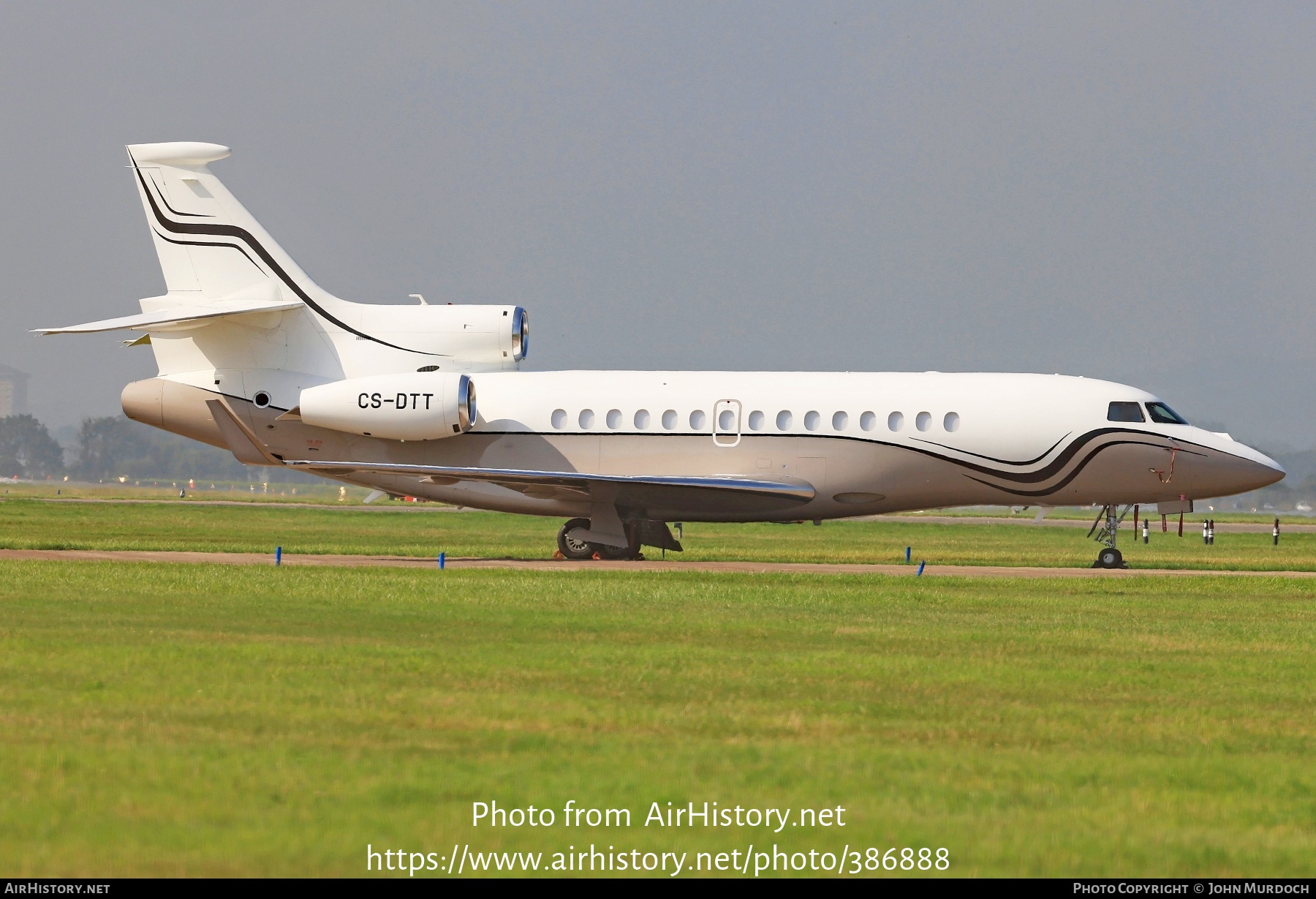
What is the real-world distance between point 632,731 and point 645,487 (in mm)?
18577

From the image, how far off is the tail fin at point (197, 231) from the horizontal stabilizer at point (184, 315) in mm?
273

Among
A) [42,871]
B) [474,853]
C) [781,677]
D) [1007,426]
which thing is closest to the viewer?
[42,871]

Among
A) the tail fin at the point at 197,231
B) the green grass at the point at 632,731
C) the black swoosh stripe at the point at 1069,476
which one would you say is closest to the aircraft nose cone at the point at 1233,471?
the black swoosh stripe at the point at 1069,476

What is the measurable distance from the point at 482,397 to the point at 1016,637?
16112mm

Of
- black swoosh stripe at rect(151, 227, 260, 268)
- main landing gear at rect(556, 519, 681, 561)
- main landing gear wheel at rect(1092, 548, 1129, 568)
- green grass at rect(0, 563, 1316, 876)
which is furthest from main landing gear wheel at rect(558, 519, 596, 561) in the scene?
green grass at rect(0, 563, 1316, 876)

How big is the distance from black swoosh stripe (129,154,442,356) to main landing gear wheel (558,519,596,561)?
4560 millimetres

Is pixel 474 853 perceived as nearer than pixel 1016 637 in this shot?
Yes

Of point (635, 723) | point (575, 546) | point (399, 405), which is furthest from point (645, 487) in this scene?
point (635, 723)

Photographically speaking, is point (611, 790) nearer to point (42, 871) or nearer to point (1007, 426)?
point (42, 871)

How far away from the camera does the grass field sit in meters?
6.87

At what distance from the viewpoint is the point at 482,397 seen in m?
29.5

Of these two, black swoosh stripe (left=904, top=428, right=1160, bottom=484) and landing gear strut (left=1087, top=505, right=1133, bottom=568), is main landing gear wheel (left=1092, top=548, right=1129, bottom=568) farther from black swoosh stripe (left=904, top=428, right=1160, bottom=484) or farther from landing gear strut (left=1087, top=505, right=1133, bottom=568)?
black swoosh stripe (left=904, top=428, right=1160, bottom=484)

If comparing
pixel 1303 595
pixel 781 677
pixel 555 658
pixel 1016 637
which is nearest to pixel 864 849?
pixel 781 677

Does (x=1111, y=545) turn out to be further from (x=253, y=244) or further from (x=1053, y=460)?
(x=253, y=244)
